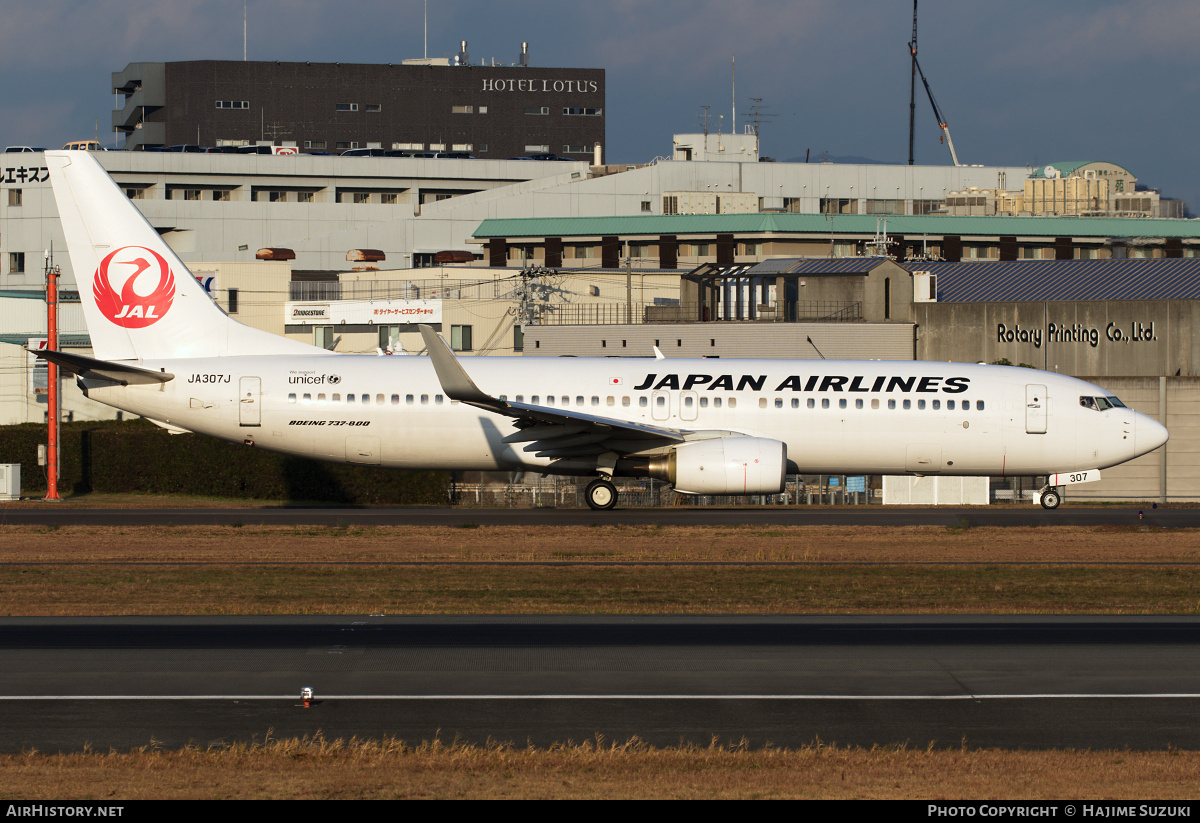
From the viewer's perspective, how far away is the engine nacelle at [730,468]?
3019 centimetres

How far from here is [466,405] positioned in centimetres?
3238

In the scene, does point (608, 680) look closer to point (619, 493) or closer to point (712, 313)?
point (619, 493)

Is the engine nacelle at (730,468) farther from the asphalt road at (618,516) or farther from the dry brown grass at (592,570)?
the dry brown grass at (592,570)

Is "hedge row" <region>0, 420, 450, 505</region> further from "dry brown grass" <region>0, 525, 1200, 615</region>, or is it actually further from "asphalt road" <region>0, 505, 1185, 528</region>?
"dry brown grass" <region>0, 525, 1200, 615</region>

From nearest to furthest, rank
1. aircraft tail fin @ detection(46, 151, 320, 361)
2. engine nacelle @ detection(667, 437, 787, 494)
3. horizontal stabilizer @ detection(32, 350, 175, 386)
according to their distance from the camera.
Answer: engine nacelle @ detection(667, 437, 787, 494)
horizontal stabilizer @ detection(32, 350, 175, 386)
aircraft tail fin @ detection(46, 151, 320, 361)

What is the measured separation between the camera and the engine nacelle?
3019 centimetres

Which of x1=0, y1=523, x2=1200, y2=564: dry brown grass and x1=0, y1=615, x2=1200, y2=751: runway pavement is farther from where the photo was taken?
x1=0, y1=523, x2=1200, y2=564: dry brown grass

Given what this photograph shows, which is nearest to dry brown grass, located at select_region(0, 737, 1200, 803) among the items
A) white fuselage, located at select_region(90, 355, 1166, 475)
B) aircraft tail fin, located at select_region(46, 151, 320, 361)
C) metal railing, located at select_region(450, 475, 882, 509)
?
white fuselage, located at select_region(90, 355, 1166, 475)

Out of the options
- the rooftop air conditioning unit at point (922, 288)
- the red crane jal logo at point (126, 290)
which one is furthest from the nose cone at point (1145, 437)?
the rooftop air conditioning unit at point (922, 288)

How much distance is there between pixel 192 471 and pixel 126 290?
12732 mm

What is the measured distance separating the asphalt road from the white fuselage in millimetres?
1273

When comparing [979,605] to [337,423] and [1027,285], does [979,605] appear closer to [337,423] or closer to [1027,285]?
[337,423]

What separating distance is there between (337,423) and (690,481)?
9.06 metres

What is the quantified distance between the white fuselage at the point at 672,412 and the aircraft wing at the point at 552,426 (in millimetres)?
424
